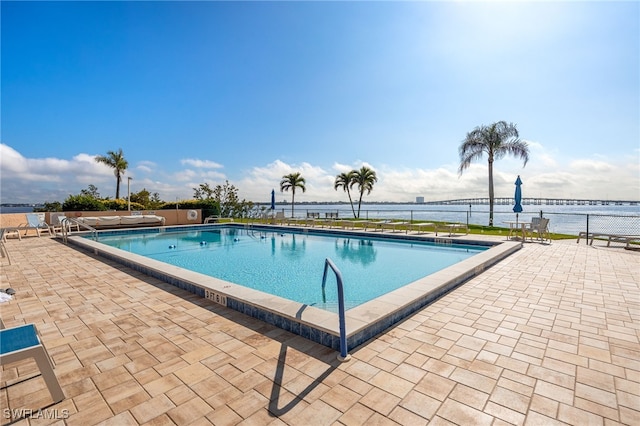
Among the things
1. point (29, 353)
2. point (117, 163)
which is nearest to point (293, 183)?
point (117, 163)

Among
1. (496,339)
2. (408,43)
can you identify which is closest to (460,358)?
(496,339)

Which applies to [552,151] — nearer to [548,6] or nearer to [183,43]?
[548,6]

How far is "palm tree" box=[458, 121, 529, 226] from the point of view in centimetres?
1594

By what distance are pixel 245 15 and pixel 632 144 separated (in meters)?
14.1

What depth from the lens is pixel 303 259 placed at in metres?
8.00

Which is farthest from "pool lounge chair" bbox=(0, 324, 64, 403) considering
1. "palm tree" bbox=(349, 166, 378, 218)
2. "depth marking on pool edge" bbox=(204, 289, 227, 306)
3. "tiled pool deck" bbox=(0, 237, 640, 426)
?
"palm tree" bbox=(349, 166, 378, 218)

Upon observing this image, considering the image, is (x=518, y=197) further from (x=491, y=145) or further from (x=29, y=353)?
(x=29, y=353)

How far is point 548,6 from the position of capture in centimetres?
735

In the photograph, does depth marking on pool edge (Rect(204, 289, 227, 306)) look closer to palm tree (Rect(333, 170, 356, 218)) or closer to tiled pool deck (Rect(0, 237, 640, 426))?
tiled pool deck (Rect(0, 237, 640, 426))

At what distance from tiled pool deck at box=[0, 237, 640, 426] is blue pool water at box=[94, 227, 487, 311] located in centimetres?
167

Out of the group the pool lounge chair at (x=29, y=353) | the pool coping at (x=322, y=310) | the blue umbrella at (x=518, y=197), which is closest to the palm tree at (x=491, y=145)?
the blue umbrella at (x=518, y=197)

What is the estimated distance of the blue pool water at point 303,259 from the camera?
18.0 ft

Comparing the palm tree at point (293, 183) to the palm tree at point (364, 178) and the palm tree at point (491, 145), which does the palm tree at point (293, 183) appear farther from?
the palm tree at point (491, 145)

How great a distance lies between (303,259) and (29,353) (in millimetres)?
6355
